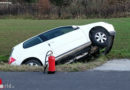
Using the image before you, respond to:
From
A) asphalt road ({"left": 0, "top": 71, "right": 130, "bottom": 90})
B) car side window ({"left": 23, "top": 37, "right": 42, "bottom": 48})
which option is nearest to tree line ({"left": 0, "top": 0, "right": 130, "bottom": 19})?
car side window ({"left": 23, "top": 37, "right": 42, "bottom": 48})

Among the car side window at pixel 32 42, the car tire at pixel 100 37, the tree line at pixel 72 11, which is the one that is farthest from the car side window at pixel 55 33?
the tree line at pixel 72 11

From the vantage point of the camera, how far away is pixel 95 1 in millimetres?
64438

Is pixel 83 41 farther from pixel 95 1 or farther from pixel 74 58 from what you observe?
pixel 95 1

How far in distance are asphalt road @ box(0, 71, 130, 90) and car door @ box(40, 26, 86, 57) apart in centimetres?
225

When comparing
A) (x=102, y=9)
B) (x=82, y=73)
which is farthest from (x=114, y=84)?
(x=102, y=9)

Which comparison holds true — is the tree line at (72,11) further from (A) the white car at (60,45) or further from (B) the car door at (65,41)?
(B) the car door at (65,41)

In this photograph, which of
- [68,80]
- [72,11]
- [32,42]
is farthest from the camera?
[72,11]

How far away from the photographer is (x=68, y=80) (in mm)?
9102

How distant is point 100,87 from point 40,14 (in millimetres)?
52027

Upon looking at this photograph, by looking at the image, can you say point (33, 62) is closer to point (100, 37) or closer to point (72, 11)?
point (100, 37)

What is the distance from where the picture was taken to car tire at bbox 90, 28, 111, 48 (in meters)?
12.8

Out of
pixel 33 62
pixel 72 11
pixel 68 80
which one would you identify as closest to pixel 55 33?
pixel 33 62

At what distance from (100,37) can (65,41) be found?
1461 millimetres

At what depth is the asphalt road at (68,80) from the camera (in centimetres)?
838
